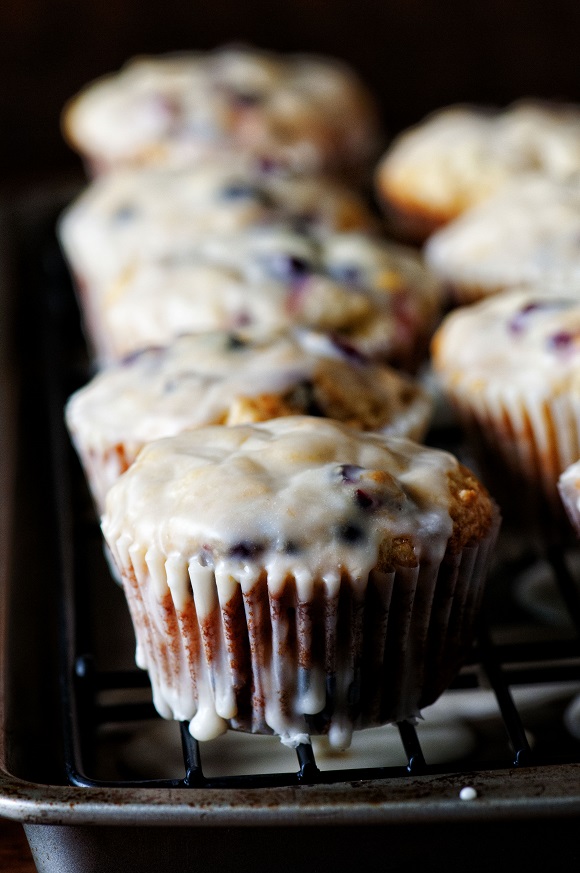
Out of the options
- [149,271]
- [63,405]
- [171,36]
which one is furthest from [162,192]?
[171,36]

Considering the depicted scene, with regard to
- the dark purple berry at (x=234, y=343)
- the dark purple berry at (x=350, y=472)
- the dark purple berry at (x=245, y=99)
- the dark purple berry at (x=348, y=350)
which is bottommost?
the dark purple berry at (x=348, y=350)

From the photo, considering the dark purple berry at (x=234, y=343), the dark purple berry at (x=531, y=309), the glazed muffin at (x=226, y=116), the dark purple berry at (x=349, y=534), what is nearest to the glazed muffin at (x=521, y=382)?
the dark purple berry at (x=531, y=309)

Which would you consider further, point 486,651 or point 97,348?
point 97,348

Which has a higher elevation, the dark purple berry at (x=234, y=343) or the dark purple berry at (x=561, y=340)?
the dark purple berry at (x=234, y=343)

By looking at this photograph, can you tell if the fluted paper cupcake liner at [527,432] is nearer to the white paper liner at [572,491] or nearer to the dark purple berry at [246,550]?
the white paper liner at [572,491]

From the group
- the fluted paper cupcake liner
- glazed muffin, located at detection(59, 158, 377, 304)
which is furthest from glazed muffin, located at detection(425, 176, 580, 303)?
the fluted paper cupcake liner

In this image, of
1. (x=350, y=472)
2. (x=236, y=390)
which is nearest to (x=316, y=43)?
(x=236, y=390)

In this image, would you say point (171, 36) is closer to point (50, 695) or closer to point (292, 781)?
point (50, 695)

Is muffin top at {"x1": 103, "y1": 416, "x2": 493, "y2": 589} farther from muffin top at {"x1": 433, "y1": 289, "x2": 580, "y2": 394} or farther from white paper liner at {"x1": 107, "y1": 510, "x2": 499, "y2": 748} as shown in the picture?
muffin top at {"x1": 433, "y1": 289, "x2": 580, "y2": 394}
